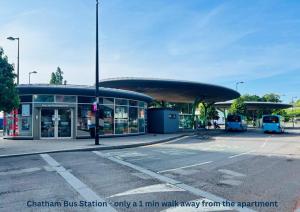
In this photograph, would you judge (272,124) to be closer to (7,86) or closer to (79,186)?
Result: (7,86)

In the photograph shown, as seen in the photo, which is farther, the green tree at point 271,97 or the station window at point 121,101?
the green tree at point 271,97

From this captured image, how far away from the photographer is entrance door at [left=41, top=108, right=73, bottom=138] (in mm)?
23031

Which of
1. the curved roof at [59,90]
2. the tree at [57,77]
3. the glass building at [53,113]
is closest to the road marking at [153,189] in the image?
the glass building at [53,113]

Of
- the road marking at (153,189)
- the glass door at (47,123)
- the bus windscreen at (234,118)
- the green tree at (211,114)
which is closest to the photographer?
the road marking at (153,189)

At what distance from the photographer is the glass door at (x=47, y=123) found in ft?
75.5

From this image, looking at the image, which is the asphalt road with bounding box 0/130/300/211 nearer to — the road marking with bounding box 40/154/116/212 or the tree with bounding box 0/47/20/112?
the road marking with bounding box 40/154/116/212

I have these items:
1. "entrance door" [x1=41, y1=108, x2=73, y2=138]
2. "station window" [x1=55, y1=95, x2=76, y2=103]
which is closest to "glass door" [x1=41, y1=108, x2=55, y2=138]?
"entrance door" [x1=41, y1=108, x2=73, y2=138]

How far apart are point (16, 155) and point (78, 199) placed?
8.85m

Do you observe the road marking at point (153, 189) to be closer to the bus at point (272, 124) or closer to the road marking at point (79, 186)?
the road marking at point (79, 186)

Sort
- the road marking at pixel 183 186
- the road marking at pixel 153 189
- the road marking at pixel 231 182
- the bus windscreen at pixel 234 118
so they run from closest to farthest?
the road marking at pixel 183 186
the road marking at pixel 153 189
the road marking at pixel 231 182
the bus windscreen at pixel 234 118

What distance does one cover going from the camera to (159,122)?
32969 millimetres

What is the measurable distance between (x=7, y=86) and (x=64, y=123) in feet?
24.0

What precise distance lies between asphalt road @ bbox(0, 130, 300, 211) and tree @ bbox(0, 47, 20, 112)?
5.39 m

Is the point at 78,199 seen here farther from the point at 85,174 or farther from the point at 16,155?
the point at 16,155
